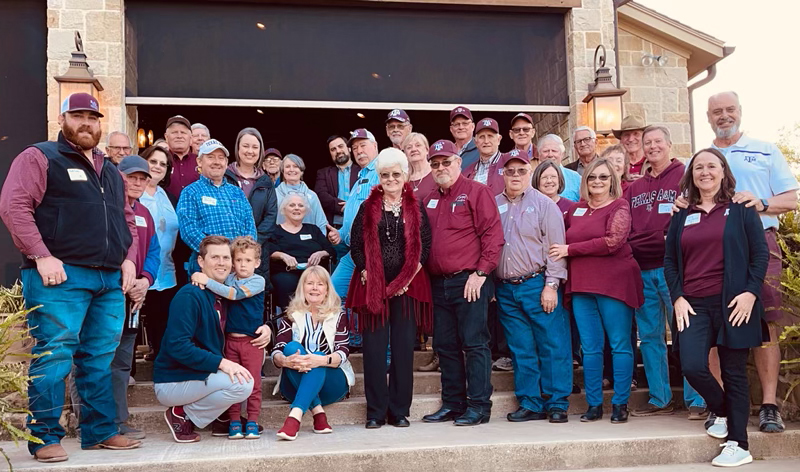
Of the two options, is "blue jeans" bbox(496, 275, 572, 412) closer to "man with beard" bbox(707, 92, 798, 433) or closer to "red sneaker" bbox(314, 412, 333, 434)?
"man with beard" bbox(707, 92, 798, 433)

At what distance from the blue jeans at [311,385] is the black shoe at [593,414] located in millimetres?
1594

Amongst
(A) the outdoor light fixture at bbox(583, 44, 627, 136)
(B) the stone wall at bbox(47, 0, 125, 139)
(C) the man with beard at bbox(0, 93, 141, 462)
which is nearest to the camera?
(C) the man with beard at bbox(0, 93, 141, 462)

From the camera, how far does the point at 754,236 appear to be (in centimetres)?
462

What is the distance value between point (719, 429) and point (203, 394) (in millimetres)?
3059

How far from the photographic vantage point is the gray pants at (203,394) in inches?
187

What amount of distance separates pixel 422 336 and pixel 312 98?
309 cm

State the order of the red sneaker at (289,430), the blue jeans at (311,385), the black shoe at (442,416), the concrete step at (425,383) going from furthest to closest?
1. the concrete step at (425,383)
2. the black shoe at (442,416)
3. the blue jeans at (311,385)
4. the red sneaker at (289,430)


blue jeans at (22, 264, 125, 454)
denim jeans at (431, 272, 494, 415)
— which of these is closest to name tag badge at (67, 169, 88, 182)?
blue jeans at (22, 264, 125, 454)

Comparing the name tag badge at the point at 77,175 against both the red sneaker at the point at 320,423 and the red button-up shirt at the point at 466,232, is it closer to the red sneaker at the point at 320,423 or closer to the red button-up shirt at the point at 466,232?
the red sneaker at the point at 320,423

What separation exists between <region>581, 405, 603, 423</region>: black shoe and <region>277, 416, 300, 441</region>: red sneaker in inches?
74.5

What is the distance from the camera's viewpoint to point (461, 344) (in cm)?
530

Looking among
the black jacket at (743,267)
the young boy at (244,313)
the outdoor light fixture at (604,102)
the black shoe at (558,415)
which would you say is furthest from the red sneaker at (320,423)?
the outdoor light fixture at (604,102)

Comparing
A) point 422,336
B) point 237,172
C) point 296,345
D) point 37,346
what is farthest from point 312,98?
point 37,346

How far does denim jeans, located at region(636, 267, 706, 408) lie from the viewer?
211 inches
